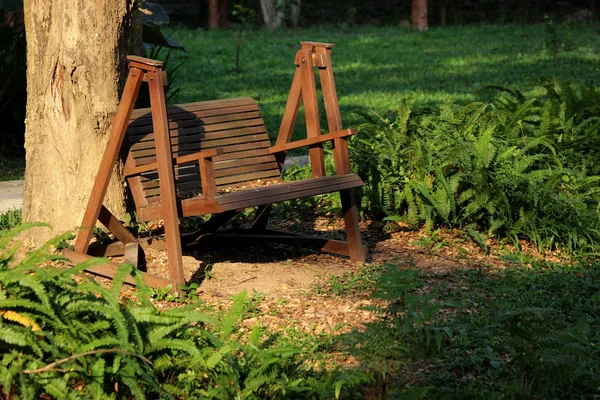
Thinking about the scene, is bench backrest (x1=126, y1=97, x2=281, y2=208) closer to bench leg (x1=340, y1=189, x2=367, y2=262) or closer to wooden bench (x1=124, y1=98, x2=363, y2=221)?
wooden bench (x1=124, y1=98, x2=363, y2=221)

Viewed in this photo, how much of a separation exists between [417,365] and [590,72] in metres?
11.6

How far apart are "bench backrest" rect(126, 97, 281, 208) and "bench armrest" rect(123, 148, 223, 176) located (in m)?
0.05

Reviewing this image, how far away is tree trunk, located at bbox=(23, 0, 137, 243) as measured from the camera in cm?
541

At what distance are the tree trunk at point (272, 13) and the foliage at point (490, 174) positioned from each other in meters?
15.9

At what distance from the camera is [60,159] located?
5547mm

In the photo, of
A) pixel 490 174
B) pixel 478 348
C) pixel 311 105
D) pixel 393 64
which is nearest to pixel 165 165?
pixel 311 105

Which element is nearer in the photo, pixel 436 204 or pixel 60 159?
pixel 60 159

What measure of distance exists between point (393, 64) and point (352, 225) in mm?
11392

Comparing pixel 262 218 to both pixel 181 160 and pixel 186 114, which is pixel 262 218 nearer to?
pixel 186 114

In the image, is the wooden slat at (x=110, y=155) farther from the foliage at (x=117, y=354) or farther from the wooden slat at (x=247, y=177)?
the foliage at (x=117, y=354)

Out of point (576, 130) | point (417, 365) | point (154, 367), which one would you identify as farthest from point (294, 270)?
point (576, 130)

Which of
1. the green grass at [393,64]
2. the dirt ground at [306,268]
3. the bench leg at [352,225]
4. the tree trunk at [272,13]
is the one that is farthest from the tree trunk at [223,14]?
the bench leg at [352,225]

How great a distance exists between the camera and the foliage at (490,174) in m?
6.18

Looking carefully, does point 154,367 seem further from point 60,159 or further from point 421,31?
point 421,31
